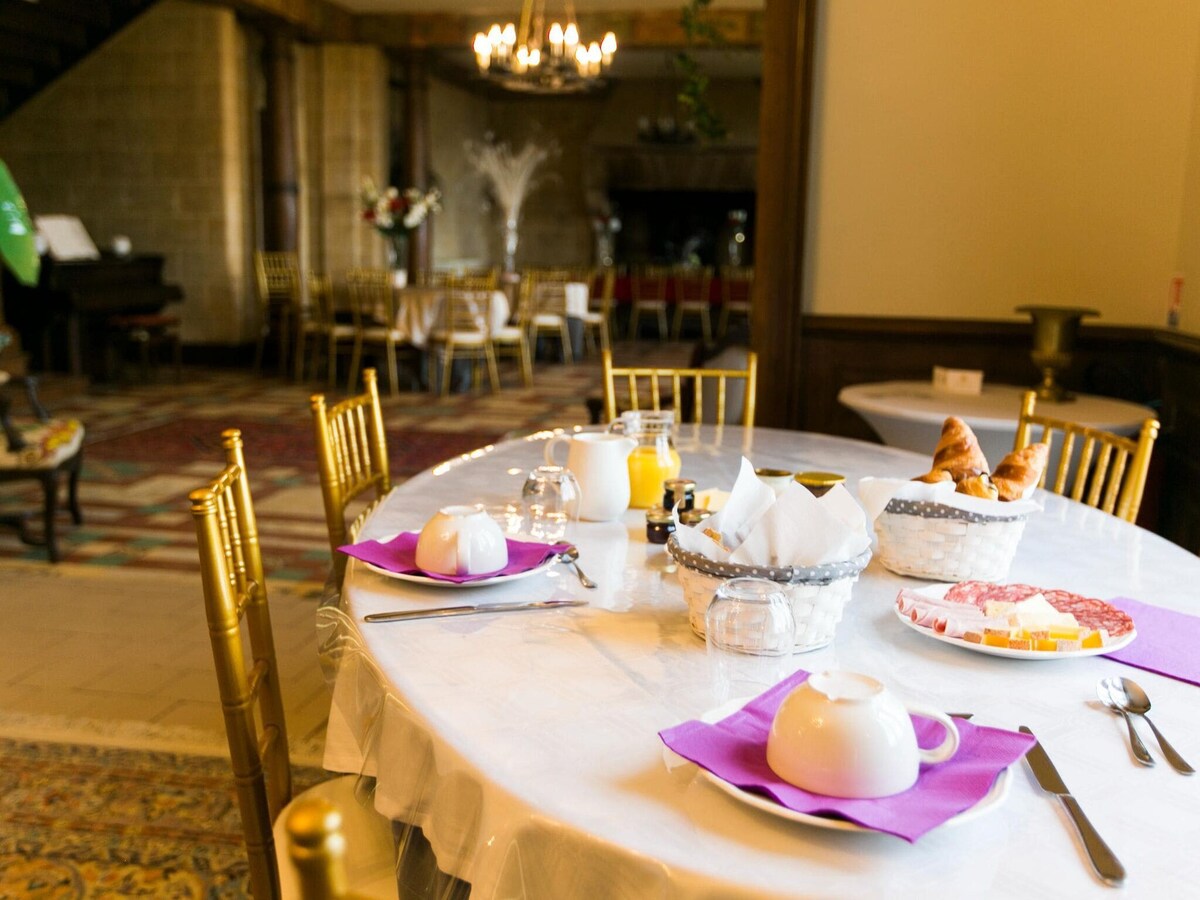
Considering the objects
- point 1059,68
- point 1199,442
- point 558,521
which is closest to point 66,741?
point 558,521

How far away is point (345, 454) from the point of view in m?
2.22

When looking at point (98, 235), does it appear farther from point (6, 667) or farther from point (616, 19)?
point (6, 667)

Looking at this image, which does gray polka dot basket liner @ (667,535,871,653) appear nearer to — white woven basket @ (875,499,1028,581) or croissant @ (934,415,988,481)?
white woven basket @ (875,499,1028,581)

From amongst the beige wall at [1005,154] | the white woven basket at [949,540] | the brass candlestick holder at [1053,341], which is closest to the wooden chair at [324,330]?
the beige wall at [1005,154]

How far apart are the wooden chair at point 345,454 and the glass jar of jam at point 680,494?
0.54 metres

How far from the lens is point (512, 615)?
1.35 m

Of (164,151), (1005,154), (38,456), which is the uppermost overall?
(164,151)

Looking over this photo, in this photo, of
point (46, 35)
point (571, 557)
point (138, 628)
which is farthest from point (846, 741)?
point (46, 35)

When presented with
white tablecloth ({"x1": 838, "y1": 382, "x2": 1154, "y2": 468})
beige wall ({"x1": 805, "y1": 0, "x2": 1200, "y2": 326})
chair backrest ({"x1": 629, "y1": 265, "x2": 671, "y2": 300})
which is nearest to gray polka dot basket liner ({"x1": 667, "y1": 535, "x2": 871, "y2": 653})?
white tablecloth ({"x1": 838, "y1": 382, "x2": 1154, "y2": 468})

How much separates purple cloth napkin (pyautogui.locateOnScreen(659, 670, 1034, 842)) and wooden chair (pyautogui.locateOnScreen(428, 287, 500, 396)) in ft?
23.5

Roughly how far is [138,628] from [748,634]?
279 centimetres

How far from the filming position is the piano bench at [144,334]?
27.3ft

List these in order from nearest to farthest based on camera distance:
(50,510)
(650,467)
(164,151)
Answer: (650,467) < (50,510) < (164,151)

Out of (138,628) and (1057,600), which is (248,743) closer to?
(1057,600)
